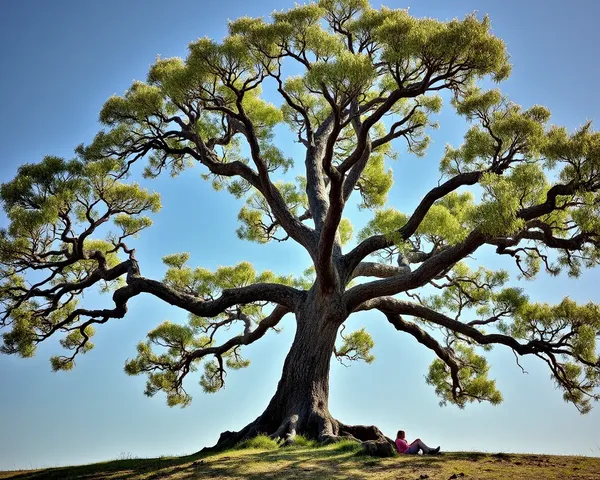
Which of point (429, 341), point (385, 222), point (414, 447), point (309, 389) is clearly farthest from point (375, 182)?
point (414, 447)

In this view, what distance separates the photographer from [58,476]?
7.60 metres

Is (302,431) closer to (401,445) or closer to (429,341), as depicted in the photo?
(401,445)

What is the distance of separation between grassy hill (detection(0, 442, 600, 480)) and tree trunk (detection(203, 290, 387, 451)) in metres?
0.76

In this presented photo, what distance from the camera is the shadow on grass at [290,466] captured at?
5.29 meters

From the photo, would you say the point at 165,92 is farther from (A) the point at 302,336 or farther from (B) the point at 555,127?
(B) the point at 555,127

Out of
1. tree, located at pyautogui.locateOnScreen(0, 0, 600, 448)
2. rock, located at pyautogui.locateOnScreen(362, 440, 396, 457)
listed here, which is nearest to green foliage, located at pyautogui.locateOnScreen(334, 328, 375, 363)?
tree, located at pyautogui.locateOnScreen(0, 0, 600, 448)

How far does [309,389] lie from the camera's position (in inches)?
313

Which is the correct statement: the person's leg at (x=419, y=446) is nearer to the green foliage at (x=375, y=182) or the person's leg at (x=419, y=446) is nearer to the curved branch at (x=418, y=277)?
the curved branch at (x=418, y=277)

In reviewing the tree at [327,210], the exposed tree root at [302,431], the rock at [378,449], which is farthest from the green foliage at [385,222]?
the rock at [378,449]

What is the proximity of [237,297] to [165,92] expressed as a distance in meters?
3.69

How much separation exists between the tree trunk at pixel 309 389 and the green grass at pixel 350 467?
80 cm

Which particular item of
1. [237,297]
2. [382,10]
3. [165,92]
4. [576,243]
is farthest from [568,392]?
[165,92]

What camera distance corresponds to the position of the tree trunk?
25.2ft

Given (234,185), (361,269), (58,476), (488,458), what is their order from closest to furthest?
(488,458) → (58,476) → (361,269) → (234,185)
